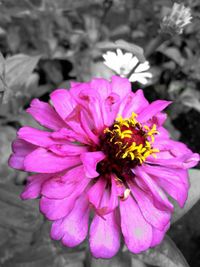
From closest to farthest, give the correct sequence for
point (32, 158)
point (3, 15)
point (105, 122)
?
point (32, 158)
point (105, 122)
point (3, 15)

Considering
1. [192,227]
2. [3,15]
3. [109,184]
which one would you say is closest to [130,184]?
[109,184]

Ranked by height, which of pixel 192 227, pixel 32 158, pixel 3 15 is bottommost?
pixel 192 227

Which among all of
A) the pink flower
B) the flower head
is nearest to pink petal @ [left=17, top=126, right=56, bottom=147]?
the pink flower

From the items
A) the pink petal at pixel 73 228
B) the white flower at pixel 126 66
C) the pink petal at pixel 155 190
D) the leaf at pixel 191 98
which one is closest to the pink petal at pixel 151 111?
the pink petal at pixel 155 190

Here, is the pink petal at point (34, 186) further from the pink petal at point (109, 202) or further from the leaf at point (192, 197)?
the leaf at point (192, 197)

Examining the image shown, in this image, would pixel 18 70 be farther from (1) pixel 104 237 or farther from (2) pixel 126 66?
(1) pixel 104 237

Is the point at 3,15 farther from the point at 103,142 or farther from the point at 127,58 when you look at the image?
the point at 103,142
